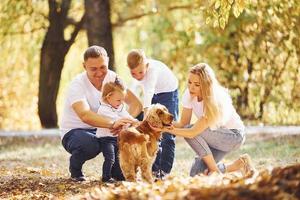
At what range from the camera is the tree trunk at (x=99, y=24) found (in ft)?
51.9

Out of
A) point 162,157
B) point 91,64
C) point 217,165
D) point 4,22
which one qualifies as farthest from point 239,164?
point 4,22

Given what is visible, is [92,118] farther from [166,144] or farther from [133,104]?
[166,144]

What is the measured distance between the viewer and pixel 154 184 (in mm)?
6555

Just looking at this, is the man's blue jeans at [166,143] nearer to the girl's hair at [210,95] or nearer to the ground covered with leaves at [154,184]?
the ground covered with leaves at [154,184]

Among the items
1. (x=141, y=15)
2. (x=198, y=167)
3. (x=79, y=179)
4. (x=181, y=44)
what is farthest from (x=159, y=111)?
(x=181, y=44)

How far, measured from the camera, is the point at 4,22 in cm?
1864

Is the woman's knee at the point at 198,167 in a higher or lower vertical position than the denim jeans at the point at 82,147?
lower

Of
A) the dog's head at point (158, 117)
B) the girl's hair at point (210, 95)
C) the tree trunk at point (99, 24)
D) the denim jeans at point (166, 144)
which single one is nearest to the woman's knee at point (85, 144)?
the denim jeans at point (166, 144)

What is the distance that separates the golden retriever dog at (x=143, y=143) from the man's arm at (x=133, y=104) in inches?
42.5

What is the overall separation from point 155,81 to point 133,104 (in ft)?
1.35

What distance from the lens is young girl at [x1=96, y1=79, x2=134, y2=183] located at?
8.07 meters

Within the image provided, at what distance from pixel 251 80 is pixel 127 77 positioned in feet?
10.5

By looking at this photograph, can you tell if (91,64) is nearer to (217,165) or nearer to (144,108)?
(144,108)

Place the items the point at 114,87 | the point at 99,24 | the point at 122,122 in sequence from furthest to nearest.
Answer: the point at 99,24
the point at 114,87
the point at 122,122
